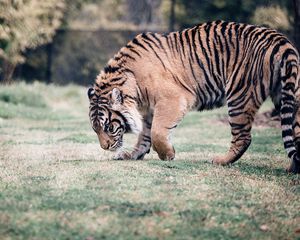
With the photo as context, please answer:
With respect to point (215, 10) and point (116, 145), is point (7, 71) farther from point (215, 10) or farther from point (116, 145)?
point (116, 145)

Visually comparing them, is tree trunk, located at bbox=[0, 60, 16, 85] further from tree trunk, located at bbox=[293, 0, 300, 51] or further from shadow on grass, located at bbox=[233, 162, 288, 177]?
shadow on grass, located at bbox=[233, 162, 288, 177]

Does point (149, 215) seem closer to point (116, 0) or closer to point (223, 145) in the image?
point (223, 145)

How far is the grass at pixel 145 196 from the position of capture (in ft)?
15.2

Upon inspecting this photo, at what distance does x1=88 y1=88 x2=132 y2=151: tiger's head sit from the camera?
7.51 m

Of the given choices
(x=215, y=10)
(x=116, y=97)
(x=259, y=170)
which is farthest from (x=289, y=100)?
(x=215, y=10)

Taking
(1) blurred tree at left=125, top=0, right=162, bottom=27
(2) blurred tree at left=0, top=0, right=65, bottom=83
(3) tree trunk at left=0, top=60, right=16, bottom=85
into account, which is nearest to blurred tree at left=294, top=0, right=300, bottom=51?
(2) blurred tree at left=0, top=0, right=65, bottom=83

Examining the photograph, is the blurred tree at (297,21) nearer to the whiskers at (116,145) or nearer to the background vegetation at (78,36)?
the whiskers at (116,145)

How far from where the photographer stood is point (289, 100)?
266 inches

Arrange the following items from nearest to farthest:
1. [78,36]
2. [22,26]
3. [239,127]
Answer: [239,127] < [22,26] < [78,36]

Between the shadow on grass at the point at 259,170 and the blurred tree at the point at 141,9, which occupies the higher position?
the blurred tree at the point at 141,9

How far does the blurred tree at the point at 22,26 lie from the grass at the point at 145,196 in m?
10.3

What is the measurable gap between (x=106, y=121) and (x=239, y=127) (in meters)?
1.64

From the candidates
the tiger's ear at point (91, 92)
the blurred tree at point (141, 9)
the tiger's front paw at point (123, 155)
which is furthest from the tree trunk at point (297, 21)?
the blurred tree at point (141, 9)

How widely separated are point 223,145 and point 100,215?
210 inches
